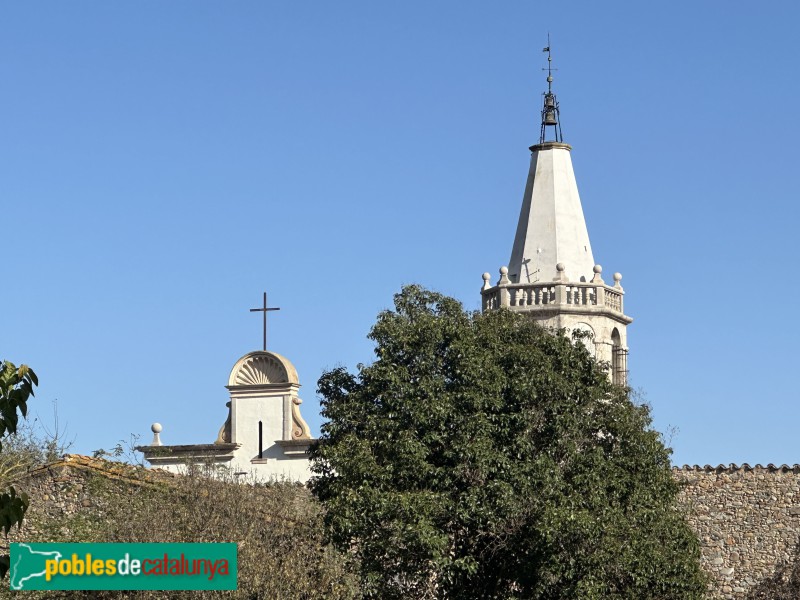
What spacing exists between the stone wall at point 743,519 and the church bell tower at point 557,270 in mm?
7070

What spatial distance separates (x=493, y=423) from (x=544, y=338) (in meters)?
2.13

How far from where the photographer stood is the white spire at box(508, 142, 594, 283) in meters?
42.8

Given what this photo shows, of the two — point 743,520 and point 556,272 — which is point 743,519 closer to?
point 743,520

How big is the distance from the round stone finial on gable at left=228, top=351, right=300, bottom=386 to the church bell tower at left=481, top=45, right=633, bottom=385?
8.32 metres

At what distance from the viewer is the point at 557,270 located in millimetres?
41969

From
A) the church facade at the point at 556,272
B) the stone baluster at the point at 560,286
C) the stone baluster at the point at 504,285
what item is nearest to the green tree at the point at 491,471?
the church facade at the point at 556,272

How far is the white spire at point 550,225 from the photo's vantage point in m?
42.8

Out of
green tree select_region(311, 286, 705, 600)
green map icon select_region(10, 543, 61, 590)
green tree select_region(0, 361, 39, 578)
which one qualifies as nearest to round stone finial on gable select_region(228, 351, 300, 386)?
green tree select_region(311, 286, 705, 600)

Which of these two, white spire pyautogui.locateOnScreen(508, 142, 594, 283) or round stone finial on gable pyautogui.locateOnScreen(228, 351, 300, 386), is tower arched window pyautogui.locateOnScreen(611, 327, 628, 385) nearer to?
white spire pyautogui.locateOnScreen(508, 142, 594, 283)

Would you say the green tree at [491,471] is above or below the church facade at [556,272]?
below

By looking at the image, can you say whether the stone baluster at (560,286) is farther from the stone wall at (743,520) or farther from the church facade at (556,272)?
the stone wall at (743,520)

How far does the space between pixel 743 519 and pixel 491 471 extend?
11336mm

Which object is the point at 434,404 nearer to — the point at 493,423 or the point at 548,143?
the point at 493,423

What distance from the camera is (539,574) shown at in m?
24.4
